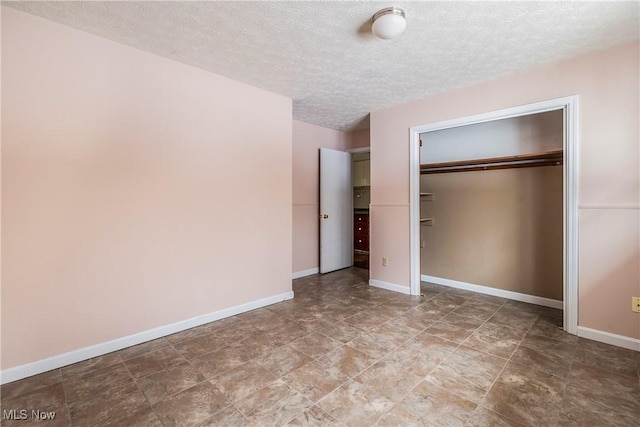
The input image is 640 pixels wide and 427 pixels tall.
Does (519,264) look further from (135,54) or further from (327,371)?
(135,54)

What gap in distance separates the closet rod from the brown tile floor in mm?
1637

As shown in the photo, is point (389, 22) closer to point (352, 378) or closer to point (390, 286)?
point (352, 378)

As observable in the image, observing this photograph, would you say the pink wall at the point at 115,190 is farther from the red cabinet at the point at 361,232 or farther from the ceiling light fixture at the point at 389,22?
the red cabinet at the point at 361,232

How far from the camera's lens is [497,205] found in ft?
11.4

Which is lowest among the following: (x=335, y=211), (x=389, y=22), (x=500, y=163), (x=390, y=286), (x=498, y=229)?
(x=390, y=286)

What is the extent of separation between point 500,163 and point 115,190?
3984 millimetres

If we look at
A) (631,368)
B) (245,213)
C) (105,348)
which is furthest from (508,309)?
(105,348)

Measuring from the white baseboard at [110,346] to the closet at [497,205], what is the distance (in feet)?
8.80

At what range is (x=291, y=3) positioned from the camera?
69.5 inches

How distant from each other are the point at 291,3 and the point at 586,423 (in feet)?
9.41
